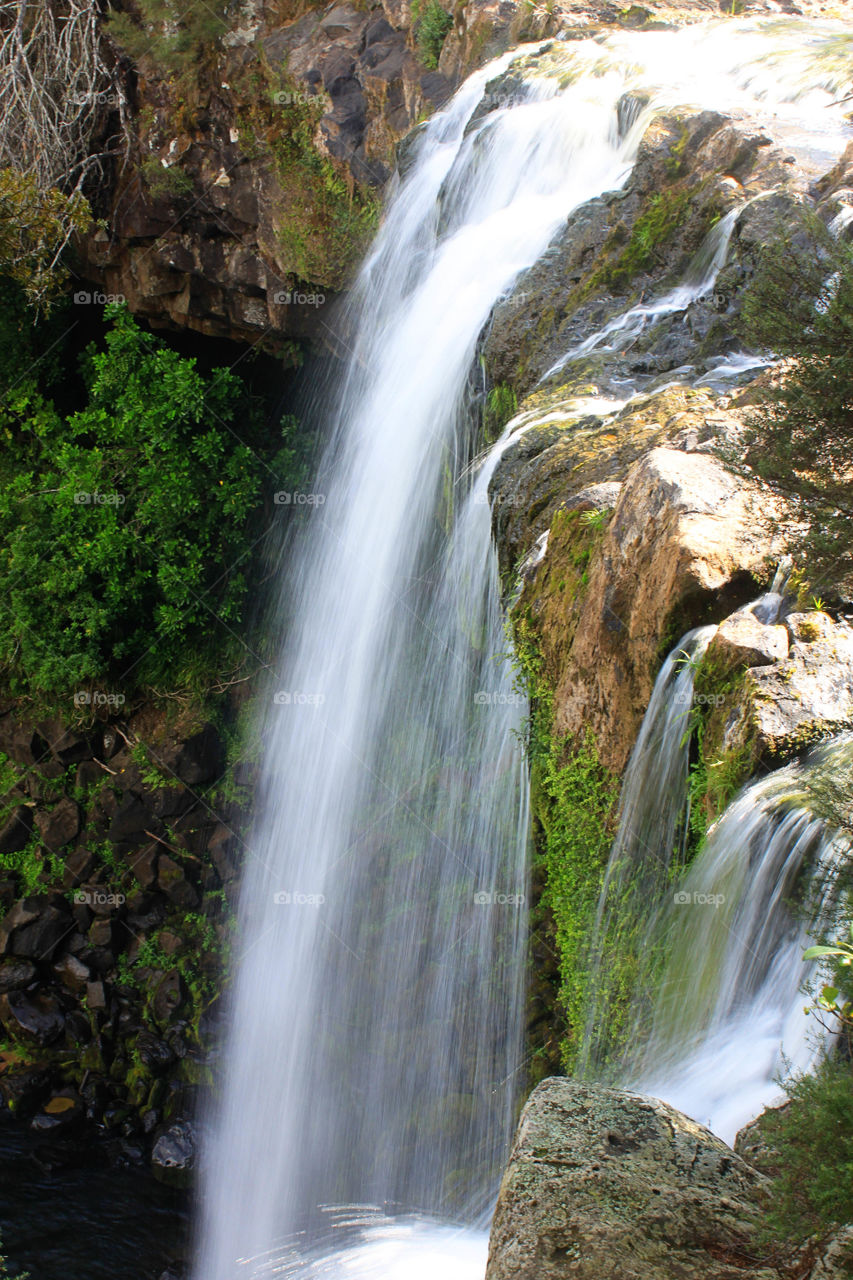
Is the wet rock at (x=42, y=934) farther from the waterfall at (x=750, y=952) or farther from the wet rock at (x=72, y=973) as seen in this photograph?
the waterfall at (x=750, y=952)

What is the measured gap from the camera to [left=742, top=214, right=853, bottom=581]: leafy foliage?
322 centimetres

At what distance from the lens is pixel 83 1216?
7.58 meters

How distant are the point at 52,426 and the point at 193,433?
215cm

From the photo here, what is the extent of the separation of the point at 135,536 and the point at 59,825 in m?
3.16

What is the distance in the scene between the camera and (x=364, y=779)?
27.2 ft

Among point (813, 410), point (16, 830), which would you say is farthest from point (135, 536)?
point (813, 410)

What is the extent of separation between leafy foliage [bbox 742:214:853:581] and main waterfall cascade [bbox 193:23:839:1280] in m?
2.63

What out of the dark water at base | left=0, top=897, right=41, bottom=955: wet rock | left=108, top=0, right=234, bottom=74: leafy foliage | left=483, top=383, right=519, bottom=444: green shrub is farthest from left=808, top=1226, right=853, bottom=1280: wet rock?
left=108, top=0, right=234, bottom=74: leafy foliage

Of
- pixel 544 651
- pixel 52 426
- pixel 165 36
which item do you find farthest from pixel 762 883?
pixel 165 36

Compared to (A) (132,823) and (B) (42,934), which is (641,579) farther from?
(B) (42,934)

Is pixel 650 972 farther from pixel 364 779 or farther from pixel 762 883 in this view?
pixel 364 779

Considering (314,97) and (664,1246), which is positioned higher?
(314,97)

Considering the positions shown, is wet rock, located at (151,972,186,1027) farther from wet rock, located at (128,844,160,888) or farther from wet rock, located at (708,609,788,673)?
wet rock, located at (708,609,788,673)

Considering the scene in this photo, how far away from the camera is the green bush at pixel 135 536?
10328 mm
